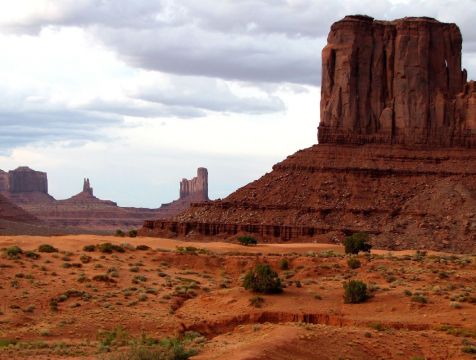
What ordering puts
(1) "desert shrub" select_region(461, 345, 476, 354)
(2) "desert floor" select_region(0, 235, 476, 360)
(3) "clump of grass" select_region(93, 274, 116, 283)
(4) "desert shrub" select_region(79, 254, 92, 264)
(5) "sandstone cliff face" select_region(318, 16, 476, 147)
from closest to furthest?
(2) "desert floor" select_region(0, 235, 476, 360)
(1) "desert shrub" select_region(461, 345, 476, 354)
(3) "clump of grass" select_region(93, 274, 116, 283)
(4) "desert shrub" select_region(79, 254, 92, 264)
(5) "sandstone cliff face" select_region(318, 16, 476, 147)

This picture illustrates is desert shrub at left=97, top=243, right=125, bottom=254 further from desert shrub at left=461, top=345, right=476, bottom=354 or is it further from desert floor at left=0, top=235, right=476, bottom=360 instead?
desert shrub at left=461, top=345, right=476, bottom=354

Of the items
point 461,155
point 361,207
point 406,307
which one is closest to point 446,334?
point 406,307

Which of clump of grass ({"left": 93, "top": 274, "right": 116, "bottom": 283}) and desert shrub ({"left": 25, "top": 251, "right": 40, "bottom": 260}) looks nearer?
clump of grass ({"left": 93, "top": 274, "right": 116, "bottom": 283})

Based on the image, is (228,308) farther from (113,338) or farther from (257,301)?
(113,338)

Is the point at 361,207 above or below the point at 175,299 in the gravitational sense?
above

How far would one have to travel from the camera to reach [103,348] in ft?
97.0

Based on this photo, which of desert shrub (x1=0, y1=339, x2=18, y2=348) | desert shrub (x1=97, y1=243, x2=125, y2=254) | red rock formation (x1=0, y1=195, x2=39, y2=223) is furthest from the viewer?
red rock formation (x1=0, y1=195, x2=39, y2=223)

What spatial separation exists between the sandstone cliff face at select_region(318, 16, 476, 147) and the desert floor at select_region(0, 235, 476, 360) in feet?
172

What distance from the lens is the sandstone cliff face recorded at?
4016 inches

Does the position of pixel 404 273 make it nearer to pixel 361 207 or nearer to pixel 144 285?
pixel 144 285

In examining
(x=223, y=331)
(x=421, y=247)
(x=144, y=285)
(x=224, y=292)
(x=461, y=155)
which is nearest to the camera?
(x=223, y=331)

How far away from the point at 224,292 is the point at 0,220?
9983cm

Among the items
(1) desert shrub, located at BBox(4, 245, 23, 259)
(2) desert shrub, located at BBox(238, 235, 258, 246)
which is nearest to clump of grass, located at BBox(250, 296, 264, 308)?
(1) desert shrub, located at BBox(4, 245, 23, 259)

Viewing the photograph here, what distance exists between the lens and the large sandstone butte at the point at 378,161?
290 feet
